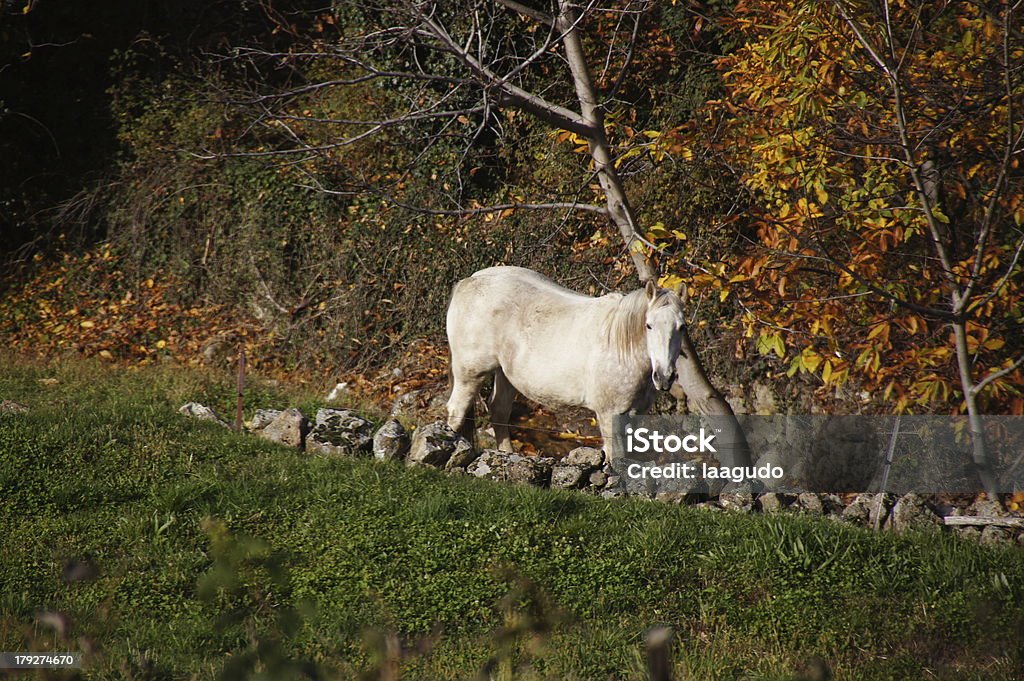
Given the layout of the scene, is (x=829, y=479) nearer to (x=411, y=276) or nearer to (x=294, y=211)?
(x=411, y=276)

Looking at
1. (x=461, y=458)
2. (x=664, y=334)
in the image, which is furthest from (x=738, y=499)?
(x=461, y=458)

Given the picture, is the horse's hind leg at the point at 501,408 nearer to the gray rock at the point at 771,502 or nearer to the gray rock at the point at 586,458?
the gray rock at the point at 586,458

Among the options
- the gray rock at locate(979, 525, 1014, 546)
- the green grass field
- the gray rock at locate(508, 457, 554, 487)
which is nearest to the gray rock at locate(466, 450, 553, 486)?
the gray rock at locate(508, 457, 554, 487)

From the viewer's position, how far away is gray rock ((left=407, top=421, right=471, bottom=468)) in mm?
7062

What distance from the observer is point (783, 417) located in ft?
27.6

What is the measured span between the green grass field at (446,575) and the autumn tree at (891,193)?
139 cm

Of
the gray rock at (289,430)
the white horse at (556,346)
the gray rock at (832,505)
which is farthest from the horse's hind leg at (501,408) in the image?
the gray rock at (832,505)

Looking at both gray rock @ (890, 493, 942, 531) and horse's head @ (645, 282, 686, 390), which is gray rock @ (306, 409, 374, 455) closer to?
horse's head @ (645, 282, 686, 390)

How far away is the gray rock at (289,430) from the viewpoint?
7.35 meters

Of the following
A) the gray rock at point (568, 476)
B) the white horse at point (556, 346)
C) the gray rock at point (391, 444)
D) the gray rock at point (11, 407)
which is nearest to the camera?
the white horse at point (556, 346)

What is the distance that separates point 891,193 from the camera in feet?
23.1

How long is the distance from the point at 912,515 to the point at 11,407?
279 inches

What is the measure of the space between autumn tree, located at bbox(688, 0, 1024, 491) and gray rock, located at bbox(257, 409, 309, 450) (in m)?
3.42

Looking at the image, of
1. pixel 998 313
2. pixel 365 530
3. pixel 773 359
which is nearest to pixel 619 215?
pixel 773 359
